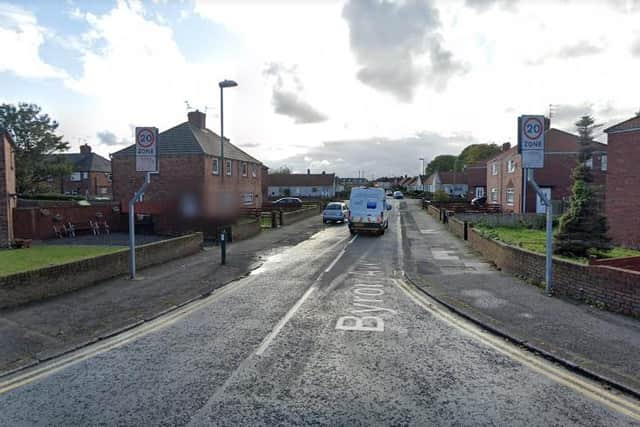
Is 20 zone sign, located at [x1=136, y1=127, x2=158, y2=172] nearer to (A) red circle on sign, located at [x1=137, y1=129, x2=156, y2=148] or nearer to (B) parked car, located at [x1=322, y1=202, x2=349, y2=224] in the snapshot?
(A) red circle on sign, located at [x1=137, y1=129, x2=156, y2=148]

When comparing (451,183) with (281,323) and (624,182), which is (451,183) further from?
(281,323)

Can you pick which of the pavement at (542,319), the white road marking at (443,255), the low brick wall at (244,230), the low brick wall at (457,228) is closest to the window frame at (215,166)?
the low brick wall at (244,230)

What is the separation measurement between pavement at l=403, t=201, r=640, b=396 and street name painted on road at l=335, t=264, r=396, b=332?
3.59 ft

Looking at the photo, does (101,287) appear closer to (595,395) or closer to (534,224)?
(595,395)

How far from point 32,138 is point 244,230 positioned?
111 feet

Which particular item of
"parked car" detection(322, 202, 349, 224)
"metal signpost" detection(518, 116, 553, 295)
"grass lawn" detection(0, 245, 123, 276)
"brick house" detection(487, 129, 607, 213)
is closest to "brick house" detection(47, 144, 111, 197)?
"parked car" detection(322, 202, 349, 224)

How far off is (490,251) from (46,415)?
553 inches

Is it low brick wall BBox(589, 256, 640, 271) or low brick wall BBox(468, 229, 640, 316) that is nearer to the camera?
→ low brick wall BBox(468, 229, 640, 316)

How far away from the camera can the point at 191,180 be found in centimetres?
2452

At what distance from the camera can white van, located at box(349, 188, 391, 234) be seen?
2541cm

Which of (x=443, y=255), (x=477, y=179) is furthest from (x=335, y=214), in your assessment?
(x=477, y=179)

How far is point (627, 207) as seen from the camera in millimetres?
21328

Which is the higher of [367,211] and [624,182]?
[624,182]

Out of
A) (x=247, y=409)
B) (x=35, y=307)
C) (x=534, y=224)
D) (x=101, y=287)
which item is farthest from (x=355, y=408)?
(x=534, y=224)
